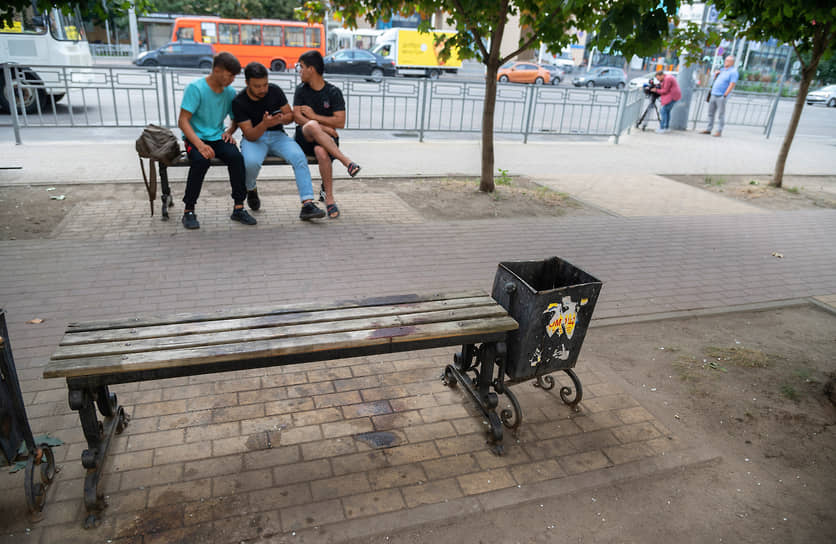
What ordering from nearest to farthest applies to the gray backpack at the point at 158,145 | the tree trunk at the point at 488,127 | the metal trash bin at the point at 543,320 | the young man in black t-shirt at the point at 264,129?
the metal trash bin at the point at 543,320 < the gray backpack at the point at 158,145 < the young man in black t-shirt at the point at 264,129 < the tree trunk at the point at 488,127

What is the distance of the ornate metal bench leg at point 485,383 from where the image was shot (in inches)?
123

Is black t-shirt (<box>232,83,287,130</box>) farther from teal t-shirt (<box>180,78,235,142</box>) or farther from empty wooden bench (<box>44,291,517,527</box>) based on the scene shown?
empty wooden bench (<box>44,291,517,527</box>)

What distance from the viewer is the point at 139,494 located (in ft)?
8.85

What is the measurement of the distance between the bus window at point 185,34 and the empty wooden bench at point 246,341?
29043 mm

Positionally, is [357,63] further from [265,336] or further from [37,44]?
[265,336]

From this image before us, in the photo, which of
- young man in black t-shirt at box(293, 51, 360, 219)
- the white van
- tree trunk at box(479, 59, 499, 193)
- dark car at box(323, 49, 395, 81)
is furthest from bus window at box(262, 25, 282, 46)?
young man in black t-shirt at box(293, 51, 360, 219)

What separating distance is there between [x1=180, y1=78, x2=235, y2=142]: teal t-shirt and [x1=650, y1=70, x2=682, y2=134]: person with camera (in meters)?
14.0

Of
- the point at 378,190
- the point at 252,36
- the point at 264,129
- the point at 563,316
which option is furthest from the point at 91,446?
the point at 252,36

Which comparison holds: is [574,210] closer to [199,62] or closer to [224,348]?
[224,348]

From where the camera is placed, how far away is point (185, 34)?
28.1 metres

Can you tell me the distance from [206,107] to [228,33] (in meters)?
25.1

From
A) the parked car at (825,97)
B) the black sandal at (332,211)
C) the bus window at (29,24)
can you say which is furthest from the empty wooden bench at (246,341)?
the parked car at (825,97)

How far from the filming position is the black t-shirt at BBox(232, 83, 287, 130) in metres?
6.11

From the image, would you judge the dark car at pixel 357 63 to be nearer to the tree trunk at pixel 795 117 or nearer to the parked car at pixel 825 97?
the tree trunk at pixel 795 117
